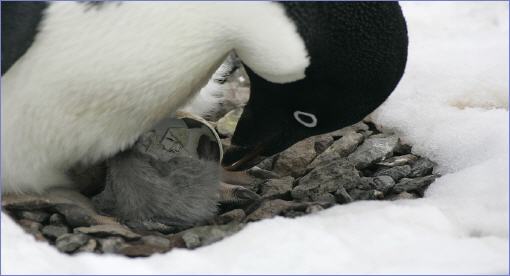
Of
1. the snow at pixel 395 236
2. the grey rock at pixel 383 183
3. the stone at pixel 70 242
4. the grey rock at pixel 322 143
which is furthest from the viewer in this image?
the grey rock at pixel 322 143

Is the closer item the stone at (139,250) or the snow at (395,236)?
the snow at (395,236)

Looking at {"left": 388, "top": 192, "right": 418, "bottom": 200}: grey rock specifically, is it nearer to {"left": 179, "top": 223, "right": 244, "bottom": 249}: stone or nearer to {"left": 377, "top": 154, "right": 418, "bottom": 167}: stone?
{"left": 377, "top": 154, "right": 418, "bottom": 167}: stone

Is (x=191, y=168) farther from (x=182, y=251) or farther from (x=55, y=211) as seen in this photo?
(x=182, y=251)

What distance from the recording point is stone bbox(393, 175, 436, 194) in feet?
6.17

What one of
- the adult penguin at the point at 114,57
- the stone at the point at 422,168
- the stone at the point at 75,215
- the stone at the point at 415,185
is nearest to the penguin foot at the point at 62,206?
the stone at the point at 75,215

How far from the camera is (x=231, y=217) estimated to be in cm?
175

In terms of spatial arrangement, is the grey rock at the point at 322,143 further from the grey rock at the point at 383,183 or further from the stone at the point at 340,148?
the grey rock at the point at 383,183

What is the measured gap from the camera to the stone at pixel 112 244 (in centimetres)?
151

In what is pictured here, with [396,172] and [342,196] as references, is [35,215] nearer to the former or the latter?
[342,196]

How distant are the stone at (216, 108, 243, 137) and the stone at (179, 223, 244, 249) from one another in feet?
2.21

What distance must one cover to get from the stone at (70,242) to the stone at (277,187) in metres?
0.50

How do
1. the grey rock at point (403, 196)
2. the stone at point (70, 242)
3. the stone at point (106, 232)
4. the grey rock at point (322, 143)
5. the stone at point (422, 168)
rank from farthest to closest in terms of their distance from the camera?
the grey rock at point (322, 143)
the stone at point (422, 168)
the grey rock at point (403, 196)
the stone at point (106, 232)
the stone at point (70, 242)

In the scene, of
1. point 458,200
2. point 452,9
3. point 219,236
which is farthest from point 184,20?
point 452,9

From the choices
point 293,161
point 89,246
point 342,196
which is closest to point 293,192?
point 342,196
